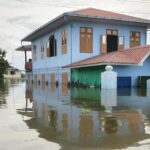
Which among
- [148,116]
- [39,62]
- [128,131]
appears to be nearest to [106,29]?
[39,62]

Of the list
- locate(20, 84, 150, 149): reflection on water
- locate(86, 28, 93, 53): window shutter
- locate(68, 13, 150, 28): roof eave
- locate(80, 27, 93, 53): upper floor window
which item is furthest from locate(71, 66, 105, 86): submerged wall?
locate(20, 84, 150, 149): reflection on water

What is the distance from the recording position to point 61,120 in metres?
8.01

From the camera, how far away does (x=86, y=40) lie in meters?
28.2

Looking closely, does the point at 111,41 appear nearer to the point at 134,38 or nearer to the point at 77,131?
the point at 134,38

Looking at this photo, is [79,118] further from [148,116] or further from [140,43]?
[140,43]

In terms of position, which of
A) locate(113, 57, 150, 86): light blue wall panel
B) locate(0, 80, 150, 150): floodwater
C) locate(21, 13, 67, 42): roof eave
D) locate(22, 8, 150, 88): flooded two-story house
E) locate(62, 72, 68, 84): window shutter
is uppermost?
locate(21, 13, 67, 42): roof eave

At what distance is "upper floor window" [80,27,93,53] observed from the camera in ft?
91.7

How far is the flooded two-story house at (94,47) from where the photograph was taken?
24312mm

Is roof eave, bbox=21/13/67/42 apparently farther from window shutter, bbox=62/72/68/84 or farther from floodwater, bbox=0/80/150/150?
floodwater, bbox=0/80/150/150

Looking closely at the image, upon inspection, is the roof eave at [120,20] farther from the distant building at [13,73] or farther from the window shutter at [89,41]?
the distant building at [13,73]

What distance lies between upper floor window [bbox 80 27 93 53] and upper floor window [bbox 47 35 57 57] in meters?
5.06

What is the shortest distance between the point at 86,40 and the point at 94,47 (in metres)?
1.00

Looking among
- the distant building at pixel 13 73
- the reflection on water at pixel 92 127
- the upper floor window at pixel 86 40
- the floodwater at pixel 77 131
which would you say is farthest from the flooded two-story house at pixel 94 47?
the distant building at pixel 13 73

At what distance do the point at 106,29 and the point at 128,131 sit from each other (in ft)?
76.8
